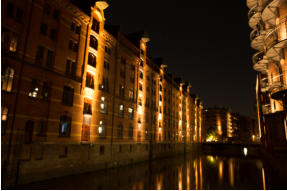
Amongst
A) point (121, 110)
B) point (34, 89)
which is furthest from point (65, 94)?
point (121, 110)

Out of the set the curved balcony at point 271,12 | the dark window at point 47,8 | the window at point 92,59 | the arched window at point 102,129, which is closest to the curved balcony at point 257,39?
the curved balcony at point 271,12

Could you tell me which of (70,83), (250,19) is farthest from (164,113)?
(70,83)

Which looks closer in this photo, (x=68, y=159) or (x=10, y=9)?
(x=10, y=9)

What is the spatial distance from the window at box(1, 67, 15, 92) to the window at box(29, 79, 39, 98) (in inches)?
71.7

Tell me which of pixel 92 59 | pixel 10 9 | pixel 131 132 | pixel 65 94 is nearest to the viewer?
pixel 10 9

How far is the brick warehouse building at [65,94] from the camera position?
659 inches

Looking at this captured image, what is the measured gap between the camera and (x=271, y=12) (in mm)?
21484

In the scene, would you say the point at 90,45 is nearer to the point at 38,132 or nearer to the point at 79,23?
the point at 79,23

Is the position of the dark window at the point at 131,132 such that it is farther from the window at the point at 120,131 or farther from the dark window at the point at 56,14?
the dark window at the point at 56,14

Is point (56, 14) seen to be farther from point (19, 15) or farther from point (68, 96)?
point (68, 96)

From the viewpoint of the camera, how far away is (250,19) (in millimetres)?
30016

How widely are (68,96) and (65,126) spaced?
10.8 ft

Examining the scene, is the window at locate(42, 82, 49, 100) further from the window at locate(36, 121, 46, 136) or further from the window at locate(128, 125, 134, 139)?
the window at locate(128, 125, 134, 139)

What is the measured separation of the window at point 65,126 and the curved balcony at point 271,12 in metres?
24.4
